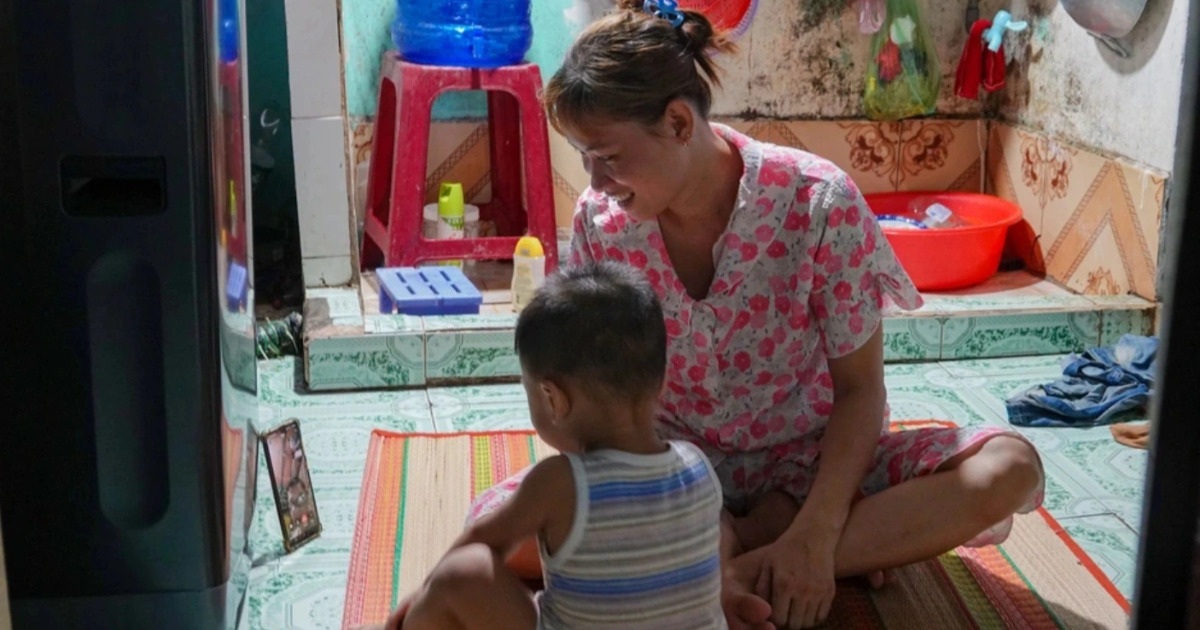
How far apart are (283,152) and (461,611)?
6.44ft

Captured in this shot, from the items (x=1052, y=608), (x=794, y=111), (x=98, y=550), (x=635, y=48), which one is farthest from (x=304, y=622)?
(x=794, y=111)

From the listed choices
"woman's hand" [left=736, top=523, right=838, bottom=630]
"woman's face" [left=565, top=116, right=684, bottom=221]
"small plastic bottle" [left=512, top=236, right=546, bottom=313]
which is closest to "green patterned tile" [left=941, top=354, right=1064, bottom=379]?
"small plastic bottle" [left=512, top=236, right=546, bottom=313]

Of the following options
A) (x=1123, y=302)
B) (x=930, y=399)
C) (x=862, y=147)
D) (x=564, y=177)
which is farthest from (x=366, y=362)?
(x=1123, y=302)

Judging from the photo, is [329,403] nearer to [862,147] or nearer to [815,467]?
[815,467]

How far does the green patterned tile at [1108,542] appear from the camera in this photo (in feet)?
6.29

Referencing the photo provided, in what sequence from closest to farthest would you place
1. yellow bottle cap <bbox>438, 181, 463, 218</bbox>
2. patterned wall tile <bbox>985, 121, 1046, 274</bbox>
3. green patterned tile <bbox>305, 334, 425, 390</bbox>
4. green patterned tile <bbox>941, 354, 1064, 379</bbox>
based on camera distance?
green patterned tile <bbox>305, 334, 425, 390</bbox> → green patterned tile <bbox>941, 354, 1064, 379</bbox> → yellow bottle cap <bbox>438, 181, 463, 218</bbox> → patterned wall tile <bbox>985, 121, 1046, 274</bbox>

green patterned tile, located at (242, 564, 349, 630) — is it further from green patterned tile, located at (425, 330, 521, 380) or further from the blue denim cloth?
the blue denim cloth

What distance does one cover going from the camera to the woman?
159cm

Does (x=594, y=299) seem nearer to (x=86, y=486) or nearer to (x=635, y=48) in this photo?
(x=635, y=48)

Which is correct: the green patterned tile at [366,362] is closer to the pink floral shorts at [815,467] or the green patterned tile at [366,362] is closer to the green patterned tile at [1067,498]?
the pink floral shorts at [815,467]

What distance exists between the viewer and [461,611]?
139cm

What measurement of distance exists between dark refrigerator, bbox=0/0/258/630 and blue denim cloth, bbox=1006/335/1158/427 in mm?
1528

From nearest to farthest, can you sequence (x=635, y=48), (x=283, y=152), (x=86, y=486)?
(x=86, y=486) → (x=635, y=48) → (x=283, y=152)

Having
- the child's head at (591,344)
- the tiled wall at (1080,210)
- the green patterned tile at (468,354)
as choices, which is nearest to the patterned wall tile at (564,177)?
the green patterned tile at (468,354)
